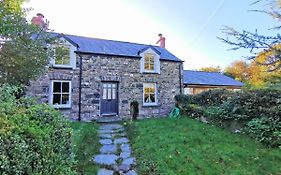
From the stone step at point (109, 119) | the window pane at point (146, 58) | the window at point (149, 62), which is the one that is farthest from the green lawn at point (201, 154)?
the window pane at point (146, 58)

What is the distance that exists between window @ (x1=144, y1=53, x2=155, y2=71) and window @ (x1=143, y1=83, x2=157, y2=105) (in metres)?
1.24

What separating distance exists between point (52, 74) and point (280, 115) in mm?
11753

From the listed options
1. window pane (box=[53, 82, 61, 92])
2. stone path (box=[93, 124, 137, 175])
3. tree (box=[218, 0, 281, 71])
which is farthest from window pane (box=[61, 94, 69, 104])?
tree (box=[218, 0, 281, 71])

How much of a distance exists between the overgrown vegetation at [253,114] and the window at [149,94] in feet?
15.2

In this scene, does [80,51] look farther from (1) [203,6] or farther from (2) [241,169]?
(2) [241,169]

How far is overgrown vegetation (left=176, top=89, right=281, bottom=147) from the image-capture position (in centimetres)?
805

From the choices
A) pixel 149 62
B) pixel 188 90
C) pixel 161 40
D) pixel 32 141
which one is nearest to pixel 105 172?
pixel 32 141

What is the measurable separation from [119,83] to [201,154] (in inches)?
368

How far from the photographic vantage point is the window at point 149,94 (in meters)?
16.0

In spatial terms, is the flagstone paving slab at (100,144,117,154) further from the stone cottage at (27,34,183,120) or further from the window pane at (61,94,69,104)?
the window pane at (61,94,69,104)

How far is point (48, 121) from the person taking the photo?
356 centimetres

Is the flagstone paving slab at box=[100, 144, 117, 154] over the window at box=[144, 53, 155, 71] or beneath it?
beneath

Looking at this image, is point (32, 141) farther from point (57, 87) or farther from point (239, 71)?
point (239, 71)

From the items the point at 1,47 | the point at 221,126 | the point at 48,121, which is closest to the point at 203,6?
the point at 221,126
